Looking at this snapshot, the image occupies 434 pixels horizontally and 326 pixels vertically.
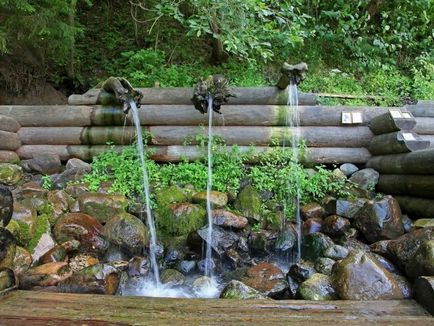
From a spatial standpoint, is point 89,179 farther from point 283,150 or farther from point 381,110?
point 381,110

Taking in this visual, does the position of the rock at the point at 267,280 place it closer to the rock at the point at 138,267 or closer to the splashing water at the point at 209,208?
the splashing water at the point at 209,208

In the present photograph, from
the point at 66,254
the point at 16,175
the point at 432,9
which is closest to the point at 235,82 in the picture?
the point at 16,175

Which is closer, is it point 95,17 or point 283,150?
point 283,150

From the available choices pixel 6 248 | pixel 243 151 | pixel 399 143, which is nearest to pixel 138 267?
pixel 6 248

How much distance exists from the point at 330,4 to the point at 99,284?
33.0 ft

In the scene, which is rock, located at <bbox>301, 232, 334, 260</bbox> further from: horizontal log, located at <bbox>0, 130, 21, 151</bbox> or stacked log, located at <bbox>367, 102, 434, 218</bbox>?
horizontal log, located at <bbox>0, 130, 21, 151</bbox>

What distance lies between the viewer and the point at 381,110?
716 cm

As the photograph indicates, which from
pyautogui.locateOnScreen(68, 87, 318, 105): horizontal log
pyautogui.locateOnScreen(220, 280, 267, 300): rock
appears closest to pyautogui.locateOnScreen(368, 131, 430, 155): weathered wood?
pyautogui.locateOnScreen(68, 87, 318, 105): horizontal log

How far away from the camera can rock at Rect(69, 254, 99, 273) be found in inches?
174

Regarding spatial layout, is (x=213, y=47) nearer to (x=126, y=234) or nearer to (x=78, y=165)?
(x=78, y=165)

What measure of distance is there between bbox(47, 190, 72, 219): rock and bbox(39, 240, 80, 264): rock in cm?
60

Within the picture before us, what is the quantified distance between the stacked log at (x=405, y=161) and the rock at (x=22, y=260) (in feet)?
16.8

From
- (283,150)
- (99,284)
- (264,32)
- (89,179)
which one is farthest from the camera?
(264,32)

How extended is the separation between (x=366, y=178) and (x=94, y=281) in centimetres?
470
